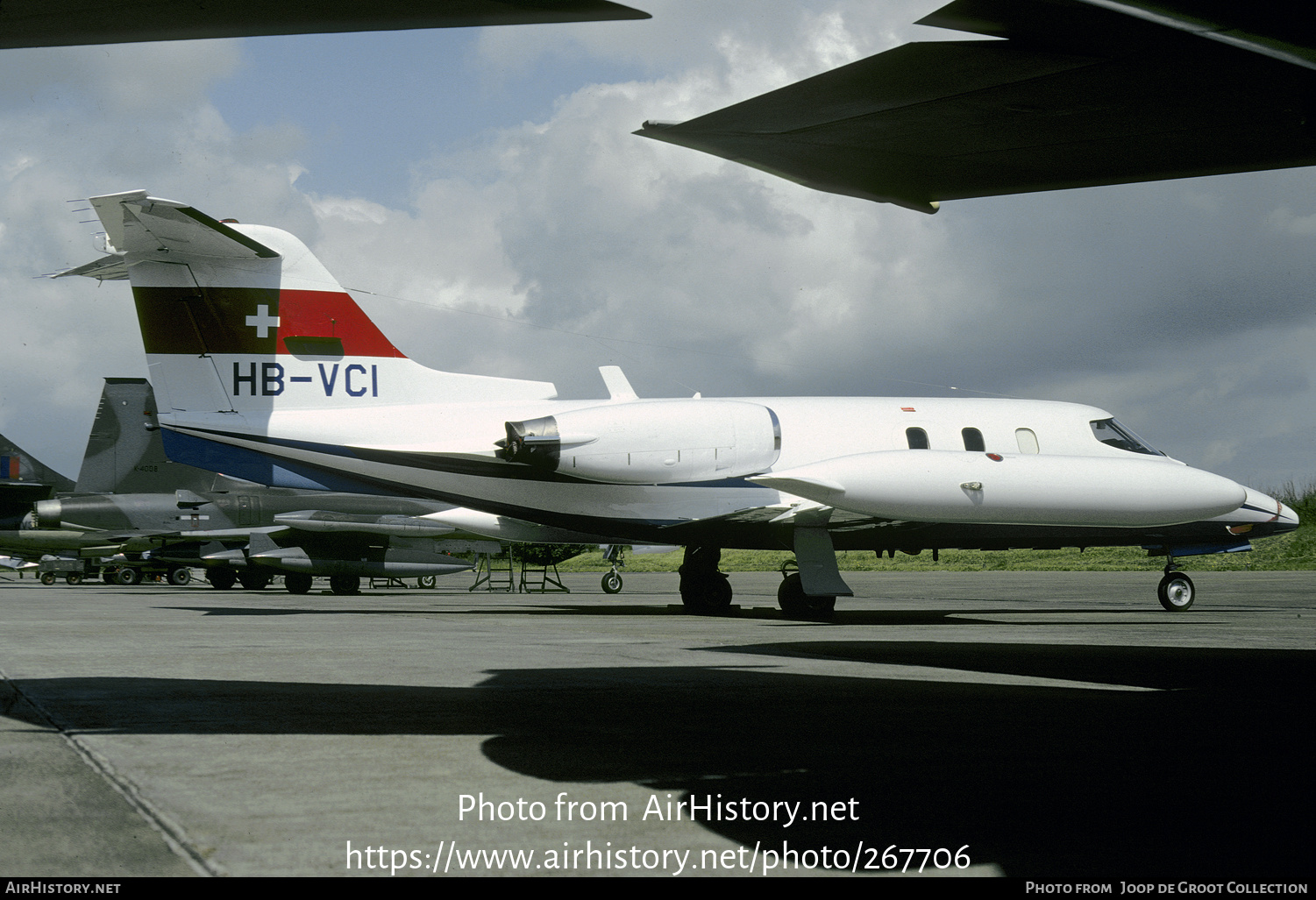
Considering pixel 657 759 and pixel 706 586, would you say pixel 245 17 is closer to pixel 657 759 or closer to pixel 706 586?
pixel 657 759

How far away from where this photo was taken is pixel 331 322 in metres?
15.7

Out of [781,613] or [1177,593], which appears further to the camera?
[781,613]

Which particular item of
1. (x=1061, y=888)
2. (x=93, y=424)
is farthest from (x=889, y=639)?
(x=93, y=424)

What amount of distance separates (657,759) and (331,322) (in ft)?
40.5

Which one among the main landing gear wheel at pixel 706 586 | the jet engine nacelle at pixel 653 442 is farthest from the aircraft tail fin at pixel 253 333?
the main landing gear wheel at pixel 706 586

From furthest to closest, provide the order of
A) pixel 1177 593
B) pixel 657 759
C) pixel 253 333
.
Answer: pixel 1177 593 < pixel 253 333 < pixel 657 759

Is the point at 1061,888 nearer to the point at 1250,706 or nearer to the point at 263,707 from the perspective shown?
the point at 1250,706

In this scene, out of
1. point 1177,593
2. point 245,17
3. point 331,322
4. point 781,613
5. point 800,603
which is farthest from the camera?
point 781,613

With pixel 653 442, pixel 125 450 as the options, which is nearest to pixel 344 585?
pixel 125 450

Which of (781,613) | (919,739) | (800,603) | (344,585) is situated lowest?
(344,585)

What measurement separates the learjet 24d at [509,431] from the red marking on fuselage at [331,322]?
3 cm

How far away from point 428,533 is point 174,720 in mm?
20826

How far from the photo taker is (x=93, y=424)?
111ft

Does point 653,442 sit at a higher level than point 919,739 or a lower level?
higher
